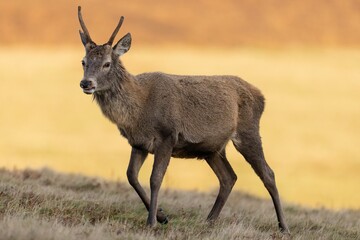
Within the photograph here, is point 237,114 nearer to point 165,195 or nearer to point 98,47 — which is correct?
point 98,47

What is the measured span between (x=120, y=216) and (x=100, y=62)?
7.43 ft

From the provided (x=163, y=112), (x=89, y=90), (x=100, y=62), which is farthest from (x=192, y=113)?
(x=89, y=90)

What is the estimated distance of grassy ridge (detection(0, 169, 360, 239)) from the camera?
9.00m

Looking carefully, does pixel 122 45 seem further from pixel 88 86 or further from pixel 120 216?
pixel 120 216

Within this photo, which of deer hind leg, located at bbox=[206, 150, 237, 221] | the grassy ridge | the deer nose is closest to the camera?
the grassy ridge

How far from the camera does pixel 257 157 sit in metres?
12.7

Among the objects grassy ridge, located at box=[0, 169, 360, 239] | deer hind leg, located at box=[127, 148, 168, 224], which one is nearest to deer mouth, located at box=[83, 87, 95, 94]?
deer hind leg, located at box=[127, 148, 168, 224]

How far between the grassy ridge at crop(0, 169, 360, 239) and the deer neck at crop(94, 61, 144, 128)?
141cm

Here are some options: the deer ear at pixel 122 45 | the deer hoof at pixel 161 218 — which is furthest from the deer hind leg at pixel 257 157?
the deer ear at pixel 122 45

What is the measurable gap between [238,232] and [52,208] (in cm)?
269

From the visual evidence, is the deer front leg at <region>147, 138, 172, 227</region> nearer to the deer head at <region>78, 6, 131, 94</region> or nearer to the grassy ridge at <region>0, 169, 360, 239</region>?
the grassy ridge at <region>0, 169, 360, 239</region>

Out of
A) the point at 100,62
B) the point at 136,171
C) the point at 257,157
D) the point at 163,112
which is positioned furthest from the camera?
the point at 257,157

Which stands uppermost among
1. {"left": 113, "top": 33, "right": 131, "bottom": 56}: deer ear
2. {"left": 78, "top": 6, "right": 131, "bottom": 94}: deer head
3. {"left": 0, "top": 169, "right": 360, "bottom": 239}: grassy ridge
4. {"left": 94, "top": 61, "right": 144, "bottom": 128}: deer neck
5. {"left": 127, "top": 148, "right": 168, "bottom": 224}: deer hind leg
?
{"left": 113, "top": 33, "right": 131, "bottom": 56}: deer ear

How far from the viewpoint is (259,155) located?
1270 centimetres
